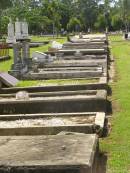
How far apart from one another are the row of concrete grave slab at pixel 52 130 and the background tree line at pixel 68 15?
39615 millimetres

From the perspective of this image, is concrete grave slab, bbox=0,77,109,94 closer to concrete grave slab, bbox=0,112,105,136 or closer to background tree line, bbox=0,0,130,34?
concrete grave slab, bbox=0,112,105,136

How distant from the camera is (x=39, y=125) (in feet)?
26.7

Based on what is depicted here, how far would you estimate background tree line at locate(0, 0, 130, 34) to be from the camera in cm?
6172

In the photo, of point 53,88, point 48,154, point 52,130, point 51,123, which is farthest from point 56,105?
point 48,154

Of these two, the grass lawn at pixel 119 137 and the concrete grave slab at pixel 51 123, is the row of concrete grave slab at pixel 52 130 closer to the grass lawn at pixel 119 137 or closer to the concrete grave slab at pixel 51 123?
the concrete grave slab at pixel 51 123

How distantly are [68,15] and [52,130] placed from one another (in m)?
88.6

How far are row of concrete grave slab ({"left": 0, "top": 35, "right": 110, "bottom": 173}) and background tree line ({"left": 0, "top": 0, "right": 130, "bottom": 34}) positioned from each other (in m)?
39.6

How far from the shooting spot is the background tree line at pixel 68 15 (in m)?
61.7

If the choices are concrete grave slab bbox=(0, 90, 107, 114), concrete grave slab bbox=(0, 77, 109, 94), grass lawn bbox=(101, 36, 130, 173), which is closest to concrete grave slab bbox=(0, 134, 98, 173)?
grass lawn bbox=(101, 36, 130, 173)

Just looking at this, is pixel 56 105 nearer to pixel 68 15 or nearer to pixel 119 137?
pixel 119 137

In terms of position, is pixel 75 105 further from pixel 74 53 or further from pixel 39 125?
pixel 74 53

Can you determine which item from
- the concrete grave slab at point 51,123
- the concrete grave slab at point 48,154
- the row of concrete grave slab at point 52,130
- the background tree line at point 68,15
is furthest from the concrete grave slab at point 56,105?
the background tree line at point 68,15

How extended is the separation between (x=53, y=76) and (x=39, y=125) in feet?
25.0

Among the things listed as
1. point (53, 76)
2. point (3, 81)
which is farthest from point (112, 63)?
point (3, 81)
